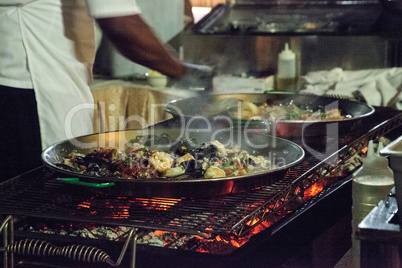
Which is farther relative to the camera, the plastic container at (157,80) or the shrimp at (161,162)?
the plastic container at (157,80)

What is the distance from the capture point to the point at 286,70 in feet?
14.3

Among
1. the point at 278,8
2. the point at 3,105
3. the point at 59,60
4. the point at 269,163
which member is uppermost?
the point at 278,8

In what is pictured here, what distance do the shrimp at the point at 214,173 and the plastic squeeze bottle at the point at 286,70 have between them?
2830mm

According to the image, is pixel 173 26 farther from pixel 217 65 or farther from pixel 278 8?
pixel 278 8

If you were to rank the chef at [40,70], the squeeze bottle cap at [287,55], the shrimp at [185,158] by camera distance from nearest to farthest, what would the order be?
the shrimp at [185,158]
the chef at [40,70]
the squeeze bottle cap at [287,55]

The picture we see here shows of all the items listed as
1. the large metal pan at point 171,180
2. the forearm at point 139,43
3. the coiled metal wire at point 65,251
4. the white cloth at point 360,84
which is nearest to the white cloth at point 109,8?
the forearm at point 139,43

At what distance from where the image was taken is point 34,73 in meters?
2.38

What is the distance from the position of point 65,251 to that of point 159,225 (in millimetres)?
251

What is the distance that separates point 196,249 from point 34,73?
1.28 meters

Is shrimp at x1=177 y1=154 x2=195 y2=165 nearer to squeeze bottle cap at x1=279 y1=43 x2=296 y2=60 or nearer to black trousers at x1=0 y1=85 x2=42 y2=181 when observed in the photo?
black trousers at x1=0 y1=85 x2=42 y2=181

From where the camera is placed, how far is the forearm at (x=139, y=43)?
6.91 feet

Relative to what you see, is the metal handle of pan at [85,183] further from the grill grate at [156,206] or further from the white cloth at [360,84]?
the white cloth at [360,84]

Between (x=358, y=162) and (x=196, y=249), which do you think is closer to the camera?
(x=196, y=249)

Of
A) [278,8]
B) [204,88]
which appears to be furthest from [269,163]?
[278,8]
